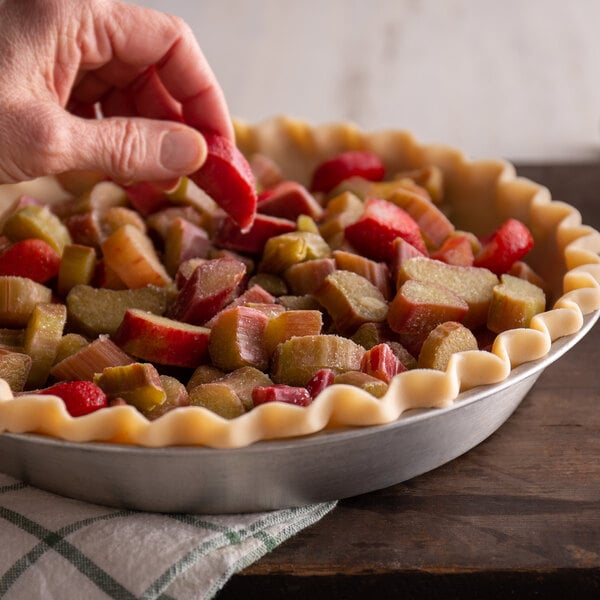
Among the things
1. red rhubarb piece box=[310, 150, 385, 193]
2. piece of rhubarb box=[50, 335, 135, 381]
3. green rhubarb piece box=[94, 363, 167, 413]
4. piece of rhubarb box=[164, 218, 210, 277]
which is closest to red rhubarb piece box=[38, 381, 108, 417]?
green rhubarb piece box=[94, 363, 167, 413]

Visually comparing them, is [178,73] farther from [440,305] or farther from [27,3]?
[440,305]

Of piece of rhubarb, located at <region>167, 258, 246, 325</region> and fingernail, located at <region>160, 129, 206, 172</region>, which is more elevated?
fingernail, located at <region>160, 129, 206, 172</region>

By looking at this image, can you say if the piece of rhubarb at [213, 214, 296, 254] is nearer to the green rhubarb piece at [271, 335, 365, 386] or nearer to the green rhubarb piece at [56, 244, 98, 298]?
the green rhubarb piece at [56, 244, 98, 298]

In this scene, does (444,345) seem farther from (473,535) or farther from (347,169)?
(347,169)

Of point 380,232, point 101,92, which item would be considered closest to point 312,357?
point 380,232

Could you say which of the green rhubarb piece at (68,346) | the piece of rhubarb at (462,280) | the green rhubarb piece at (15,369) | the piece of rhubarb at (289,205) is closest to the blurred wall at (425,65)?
the piece of rhubarb at (289,205)

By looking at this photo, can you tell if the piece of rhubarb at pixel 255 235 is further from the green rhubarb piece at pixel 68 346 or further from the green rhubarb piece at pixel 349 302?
the green rhubarb piece at pixel 68 346
